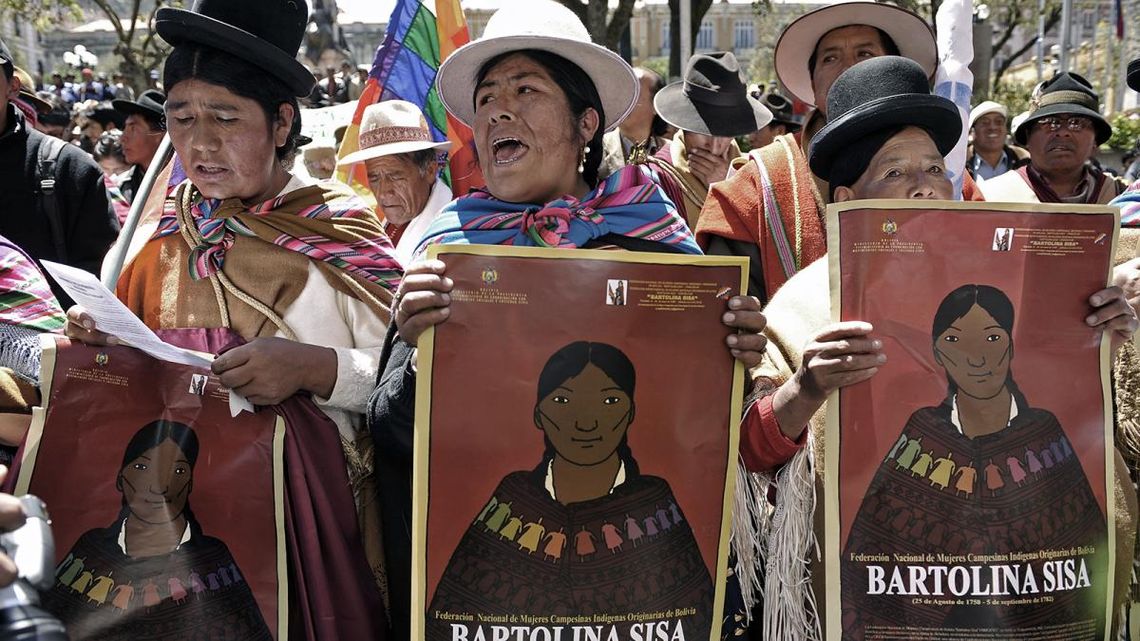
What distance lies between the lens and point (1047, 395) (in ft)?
7.46

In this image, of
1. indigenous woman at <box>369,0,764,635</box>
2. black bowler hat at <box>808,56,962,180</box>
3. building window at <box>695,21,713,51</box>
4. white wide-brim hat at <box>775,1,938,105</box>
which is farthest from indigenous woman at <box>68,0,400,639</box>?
building window at <box>695,21,713,51</box>

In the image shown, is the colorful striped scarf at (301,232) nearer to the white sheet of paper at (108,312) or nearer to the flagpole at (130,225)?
the flagpole at (130,225)

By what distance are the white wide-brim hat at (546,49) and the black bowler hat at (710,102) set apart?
3044mm

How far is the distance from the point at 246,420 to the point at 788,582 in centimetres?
132

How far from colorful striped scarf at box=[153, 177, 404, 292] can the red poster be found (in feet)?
1.32

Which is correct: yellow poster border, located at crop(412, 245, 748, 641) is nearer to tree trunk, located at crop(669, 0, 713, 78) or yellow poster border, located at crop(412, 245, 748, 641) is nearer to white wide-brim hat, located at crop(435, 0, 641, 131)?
white wide-brim hat, located at crop(435, 0, 641, 131)

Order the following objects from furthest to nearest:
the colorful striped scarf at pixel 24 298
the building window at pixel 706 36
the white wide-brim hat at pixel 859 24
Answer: the building window at pixel 706 36 → the white wide-brim hat at pixel 859 24 → the colorful striped scarf at pixel 24 298

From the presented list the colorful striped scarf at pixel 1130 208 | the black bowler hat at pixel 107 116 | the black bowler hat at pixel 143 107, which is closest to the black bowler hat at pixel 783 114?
the black bowler hat at pixel 143 107

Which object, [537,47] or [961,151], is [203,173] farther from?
[961,151]

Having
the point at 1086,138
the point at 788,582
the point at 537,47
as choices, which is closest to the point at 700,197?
the point at 1086,138

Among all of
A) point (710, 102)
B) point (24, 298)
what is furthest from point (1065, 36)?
point (24, 298)

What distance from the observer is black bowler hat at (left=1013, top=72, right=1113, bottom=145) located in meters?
6.04

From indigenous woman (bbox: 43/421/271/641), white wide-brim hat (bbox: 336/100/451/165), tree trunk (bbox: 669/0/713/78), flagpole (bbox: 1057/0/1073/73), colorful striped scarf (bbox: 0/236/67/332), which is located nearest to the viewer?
indigenous woman (bbox: 43/421/271/641)

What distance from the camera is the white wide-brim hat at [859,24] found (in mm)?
3594
